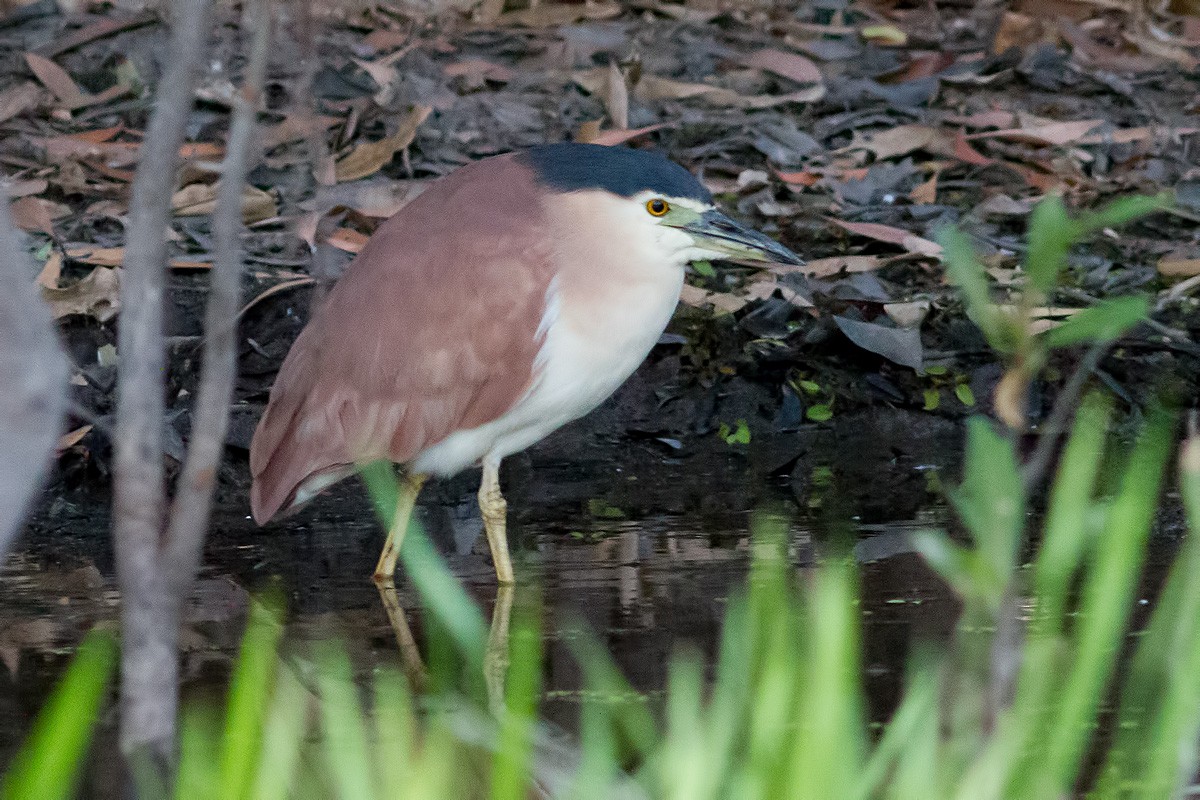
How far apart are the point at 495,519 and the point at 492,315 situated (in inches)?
21.4

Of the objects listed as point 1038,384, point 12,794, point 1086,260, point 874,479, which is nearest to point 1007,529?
point 12,794

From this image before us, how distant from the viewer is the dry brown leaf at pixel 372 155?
6523 millimetres

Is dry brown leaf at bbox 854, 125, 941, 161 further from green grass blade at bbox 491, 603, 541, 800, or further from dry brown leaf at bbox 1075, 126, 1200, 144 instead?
green grass blade at bbox 491, 603, 541, 800

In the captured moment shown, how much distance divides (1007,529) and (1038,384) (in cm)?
368

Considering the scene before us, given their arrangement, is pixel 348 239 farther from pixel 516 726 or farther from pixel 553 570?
pixel 516 726

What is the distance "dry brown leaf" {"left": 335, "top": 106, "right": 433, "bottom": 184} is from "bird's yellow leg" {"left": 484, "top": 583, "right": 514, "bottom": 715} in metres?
2.73

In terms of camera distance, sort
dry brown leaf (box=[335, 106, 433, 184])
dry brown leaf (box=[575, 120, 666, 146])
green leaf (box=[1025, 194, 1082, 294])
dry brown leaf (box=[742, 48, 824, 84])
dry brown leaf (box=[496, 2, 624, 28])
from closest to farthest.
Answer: green leaf (box=[1025, 194, 1082, 294]) → dry brown leaf (box=[335, 106, 433, 184]) → dry brown leaf (box=[575, 120, 666, 146]) → dry brown leaf (box=[742, 48, 824, 84]) → dry brown leaf (box=[496, 2, 624, 28])

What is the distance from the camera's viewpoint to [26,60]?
729 cm

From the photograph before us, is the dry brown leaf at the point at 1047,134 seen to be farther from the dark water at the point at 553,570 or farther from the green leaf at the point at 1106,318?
the green leaf at the point at 1106,318

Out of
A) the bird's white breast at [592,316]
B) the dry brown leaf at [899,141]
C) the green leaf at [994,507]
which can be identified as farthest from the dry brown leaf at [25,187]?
the green leaf at [994,507]

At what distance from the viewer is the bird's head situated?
4.24 metres

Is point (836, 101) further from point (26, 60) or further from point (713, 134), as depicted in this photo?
point (26, 60)

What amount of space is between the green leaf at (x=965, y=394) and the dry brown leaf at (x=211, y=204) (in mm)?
2563

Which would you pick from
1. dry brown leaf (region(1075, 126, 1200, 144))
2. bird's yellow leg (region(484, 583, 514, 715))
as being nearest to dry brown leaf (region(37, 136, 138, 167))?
bird's yellow leg (region(484, 583, 514, 715))
